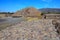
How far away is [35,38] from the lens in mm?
13141

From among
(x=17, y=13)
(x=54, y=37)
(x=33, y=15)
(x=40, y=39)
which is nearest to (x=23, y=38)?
(x=40, y=39)

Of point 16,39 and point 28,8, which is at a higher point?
point 28,8

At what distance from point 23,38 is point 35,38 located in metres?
0.96

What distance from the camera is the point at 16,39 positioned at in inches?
505

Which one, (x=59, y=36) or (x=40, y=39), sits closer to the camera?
(x=40, y=39)

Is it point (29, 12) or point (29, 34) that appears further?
point (29, 12)

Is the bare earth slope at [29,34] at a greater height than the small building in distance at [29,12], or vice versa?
the small building in distance at [29,12]

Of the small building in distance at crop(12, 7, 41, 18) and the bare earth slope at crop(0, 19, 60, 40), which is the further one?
the small building in distance at crop(12, 7, 41, 18)

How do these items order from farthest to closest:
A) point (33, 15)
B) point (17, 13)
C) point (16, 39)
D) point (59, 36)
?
1. point (17, 13)
2. point (33, 15)
3. point (59, 36)
4. point (16, 39)

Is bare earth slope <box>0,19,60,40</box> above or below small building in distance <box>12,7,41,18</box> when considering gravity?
below

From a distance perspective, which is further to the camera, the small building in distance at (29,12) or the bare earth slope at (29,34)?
the small building in distance at (29,12)

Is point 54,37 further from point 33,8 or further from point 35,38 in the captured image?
point 33,8

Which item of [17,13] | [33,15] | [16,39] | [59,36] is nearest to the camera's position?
[16,39]

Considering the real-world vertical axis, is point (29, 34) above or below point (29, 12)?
below
